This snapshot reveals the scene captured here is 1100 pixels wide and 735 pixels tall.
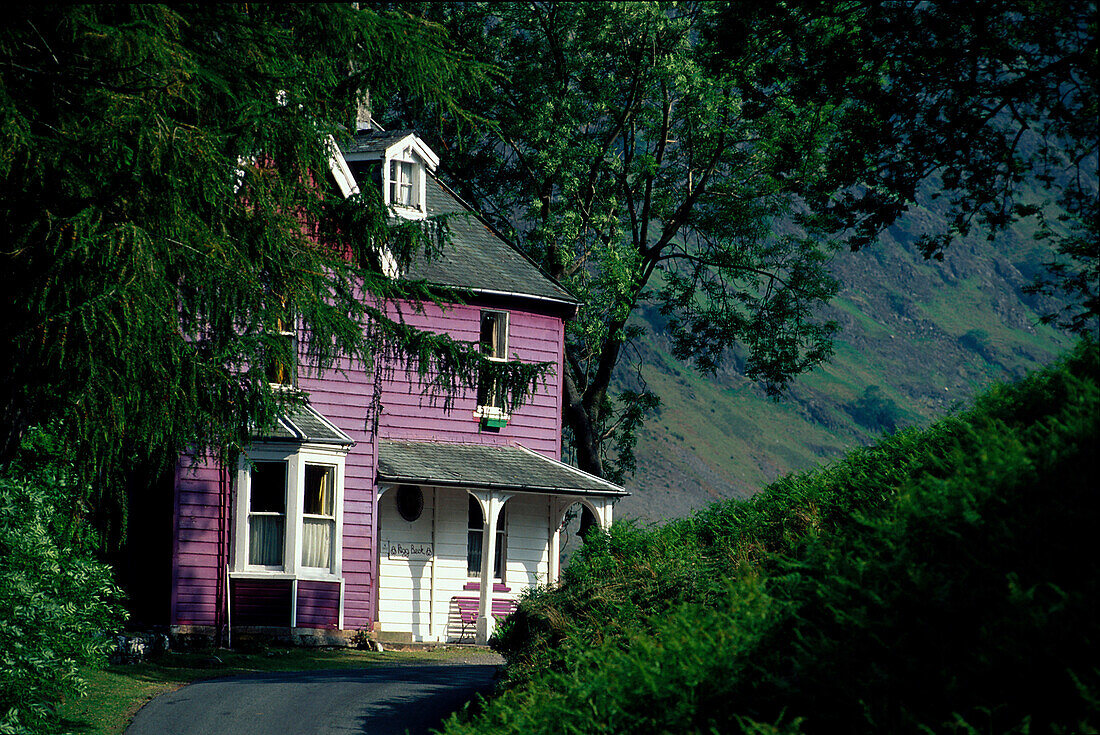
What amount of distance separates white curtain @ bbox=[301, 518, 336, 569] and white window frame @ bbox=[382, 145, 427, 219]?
7337mm

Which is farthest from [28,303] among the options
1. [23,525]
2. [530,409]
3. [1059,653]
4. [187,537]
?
[530,409]

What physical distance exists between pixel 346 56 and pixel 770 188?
1927 centimetres

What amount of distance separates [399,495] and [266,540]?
407 centimetres

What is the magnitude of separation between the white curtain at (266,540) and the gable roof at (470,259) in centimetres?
624

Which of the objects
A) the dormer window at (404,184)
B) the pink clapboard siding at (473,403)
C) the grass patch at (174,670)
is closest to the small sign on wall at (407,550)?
the grass patch at (174,670)

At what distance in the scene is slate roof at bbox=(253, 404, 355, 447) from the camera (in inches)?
875

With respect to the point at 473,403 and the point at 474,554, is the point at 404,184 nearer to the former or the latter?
the point at 473,403

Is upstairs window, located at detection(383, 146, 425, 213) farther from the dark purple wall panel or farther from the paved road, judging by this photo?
the paved road

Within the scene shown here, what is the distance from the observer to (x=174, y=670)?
717 inches

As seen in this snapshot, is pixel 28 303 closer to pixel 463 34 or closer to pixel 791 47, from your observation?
pixel 791 47

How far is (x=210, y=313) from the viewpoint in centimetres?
1170

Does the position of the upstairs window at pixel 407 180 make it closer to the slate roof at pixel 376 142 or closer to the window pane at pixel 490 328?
the slate roof at pixel 376 142

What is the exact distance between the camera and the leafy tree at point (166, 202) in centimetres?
1029

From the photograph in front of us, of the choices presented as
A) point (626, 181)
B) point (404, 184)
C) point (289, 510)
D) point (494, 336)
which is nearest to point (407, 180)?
point (404, 184)
